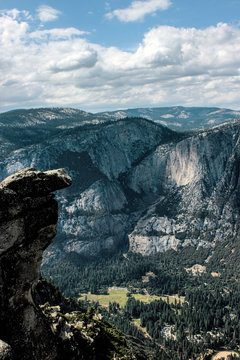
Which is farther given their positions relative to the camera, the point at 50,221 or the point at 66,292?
the point at 66,292

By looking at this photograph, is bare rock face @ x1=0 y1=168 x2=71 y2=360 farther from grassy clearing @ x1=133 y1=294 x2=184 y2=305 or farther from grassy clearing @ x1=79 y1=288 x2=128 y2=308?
grassy clearing @ x1=133 y1=294 x2=184 y2=305

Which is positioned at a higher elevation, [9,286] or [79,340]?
[9,286]

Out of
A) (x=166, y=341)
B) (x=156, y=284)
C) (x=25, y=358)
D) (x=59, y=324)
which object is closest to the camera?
(x=25, y=358)

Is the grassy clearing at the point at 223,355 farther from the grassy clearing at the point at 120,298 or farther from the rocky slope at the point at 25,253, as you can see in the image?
the rocky slope at the point at 25,253

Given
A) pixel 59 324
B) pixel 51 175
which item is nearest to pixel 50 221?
pixel 51 175

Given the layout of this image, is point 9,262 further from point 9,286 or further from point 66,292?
point 66,292

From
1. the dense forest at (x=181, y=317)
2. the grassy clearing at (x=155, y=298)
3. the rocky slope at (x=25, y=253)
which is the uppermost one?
the rocky slope at (x=25, y=253)

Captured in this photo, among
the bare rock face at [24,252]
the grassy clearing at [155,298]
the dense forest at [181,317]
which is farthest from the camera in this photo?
the grassy clearing at [155,298]

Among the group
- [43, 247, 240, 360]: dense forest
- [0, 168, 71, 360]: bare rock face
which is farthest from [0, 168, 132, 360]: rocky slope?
[43, 247, 240, 360]: dense forest

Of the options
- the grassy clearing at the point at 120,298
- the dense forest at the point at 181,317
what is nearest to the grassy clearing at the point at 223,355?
the dense forest at the point at 181,317

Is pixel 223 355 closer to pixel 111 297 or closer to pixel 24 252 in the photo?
pixel 111 297
